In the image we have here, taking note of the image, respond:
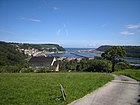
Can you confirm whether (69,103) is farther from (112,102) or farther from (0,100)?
(0,100)

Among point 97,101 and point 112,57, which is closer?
point 97,101

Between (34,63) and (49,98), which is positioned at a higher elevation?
(49,98)

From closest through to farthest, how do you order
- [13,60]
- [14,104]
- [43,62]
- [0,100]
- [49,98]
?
[14,104]
[0,100]
[49,98]
[43,62]
[13,60]

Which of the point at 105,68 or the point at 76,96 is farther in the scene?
the point at 105,68

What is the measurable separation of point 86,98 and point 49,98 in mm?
2387

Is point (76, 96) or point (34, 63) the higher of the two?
point (76, 96)

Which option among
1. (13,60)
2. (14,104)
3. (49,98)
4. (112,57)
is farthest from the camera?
(13,60)

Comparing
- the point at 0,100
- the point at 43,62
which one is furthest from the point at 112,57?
the point at 43,62

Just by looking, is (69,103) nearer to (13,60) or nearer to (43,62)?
(43,62)

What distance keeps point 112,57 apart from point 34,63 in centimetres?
5107

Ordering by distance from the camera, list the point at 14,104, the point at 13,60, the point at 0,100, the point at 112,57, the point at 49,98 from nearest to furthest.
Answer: the point at 14,104
the point at 0,100
the point at 49,98
the point at 112,57
the point at 13,60

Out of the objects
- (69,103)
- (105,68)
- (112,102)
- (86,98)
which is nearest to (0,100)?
(69,103)

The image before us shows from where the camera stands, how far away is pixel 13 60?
108m

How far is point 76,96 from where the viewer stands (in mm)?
11656
